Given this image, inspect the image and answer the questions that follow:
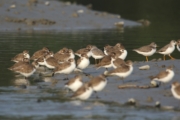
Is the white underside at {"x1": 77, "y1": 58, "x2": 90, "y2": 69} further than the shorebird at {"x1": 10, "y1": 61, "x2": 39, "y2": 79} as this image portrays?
Yes

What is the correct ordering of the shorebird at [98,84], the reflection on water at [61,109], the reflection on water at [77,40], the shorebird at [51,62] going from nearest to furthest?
1. the reflection on water at [61,109]
2. the shorebird at [98,84]
3. the shorebird at [51,62]
4. the reflection on water at [77,40]

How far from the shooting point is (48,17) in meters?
37.8

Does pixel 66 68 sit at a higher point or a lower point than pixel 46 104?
higher

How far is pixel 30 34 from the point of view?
1305 inches

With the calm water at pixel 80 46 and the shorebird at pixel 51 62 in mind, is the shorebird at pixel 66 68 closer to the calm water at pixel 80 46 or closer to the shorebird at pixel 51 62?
the calm water at pixel 80 46

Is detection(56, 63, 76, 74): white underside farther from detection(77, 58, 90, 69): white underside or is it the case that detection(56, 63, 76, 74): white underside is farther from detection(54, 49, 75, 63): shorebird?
detection(54, 49, 75, 63): shorebird

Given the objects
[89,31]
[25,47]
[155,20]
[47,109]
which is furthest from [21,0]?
[47,109]

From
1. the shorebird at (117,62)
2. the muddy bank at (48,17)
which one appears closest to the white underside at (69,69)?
the shorebird at (117,62)

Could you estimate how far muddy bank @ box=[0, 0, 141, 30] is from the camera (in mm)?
36125

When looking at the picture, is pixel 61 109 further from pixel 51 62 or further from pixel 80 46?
pixel 80 46

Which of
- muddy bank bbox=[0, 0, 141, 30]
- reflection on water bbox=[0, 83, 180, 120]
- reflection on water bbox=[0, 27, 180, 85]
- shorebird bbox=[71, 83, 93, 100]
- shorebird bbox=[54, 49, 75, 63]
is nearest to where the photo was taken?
reflection on water bbox=[0, 83, 180, 120]

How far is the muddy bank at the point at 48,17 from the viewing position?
3612cm

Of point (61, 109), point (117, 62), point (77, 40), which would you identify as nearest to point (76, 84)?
point (61, 109)

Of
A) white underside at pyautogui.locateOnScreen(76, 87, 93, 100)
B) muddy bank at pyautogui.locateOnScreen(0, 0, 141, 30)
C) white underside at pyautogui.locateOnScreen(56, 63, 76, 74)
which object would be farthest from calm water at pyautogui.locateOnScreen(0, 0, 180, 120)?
muddy bank at pyautogui.locateOnScreen(0, 0, 141, 30)
